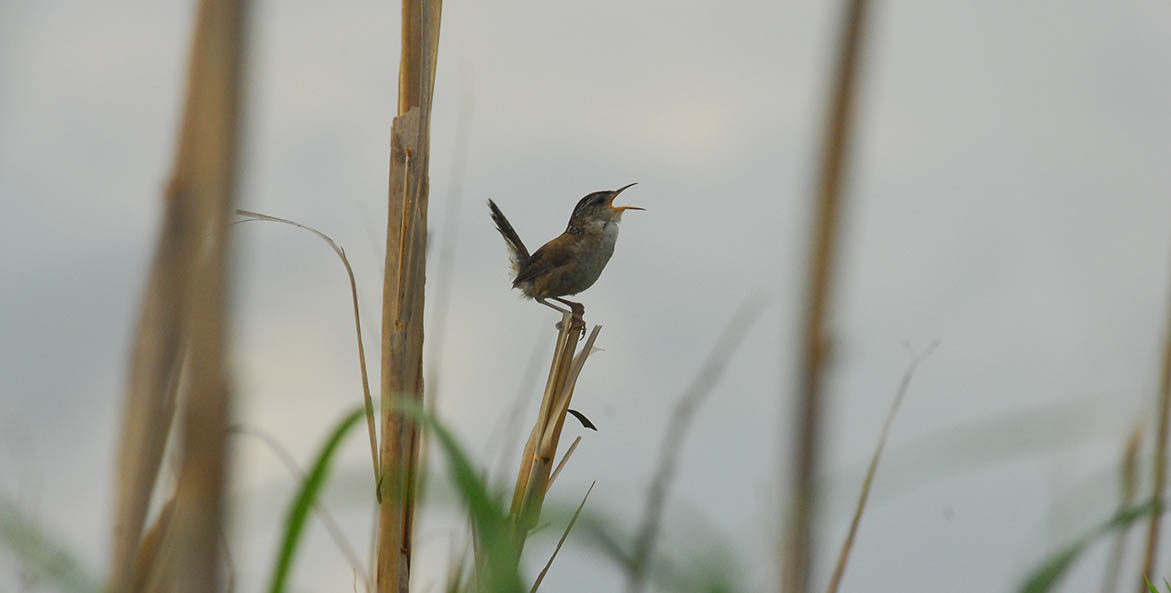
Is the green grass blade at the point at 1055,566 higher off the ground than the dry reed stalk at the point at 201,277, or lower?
lower

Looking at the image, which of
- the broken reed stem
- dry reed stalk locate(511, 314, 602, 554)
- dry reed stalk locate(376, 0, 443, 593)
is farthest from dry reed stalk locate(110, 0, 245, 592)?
dry reed stalk locate(511, 314, 602, 554)

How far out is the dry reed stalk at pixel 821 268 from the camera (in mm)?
773

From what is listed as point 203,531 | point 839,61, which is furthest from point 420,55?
point 839,61

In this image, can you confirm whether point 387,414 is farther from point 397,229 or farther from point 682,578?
point 682,578

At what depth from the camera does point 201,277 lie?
102cm

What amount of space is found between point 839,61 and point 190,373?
608mm

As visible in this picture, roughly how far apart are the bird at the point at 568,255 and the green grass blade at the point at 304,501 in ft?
13.9

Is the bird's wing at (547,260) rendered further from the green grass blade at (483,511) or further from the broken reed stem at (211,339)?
the broken reed stem at (211,339)

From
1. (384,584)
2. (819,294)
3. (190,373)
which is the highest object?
(819,294)

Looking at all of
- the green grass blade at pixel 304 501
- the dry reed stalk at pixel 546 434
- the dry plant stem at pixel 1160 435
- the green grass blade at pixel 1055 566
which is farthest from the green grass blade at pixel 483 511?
the dry plant stem at pixel 1160 435

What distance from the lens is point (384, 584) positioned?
208cm

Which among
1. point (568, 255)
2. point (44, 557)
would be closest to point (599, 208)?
point (568, 255)

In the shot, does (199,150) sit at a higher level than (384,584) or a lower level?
higher

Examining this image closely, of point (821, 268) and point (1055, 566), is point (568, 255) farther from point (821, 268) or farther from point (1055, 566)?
point (821, 268)
